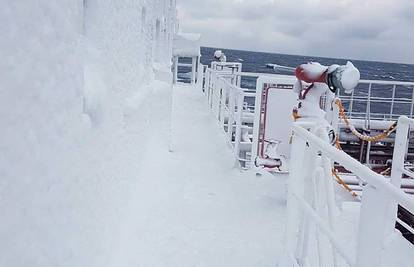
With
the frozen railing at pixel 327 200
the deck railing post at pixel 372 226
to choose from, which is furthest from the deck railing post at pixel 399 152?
the deck railing post at pixel 372 226

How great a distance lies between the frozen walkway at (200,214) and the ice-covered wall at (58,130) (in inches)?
28.2

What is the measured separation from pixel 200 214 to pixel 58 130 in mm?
2521

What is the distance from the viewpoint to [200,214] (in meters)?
3.68

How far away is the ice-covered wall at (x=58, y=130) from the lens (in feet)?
3.17

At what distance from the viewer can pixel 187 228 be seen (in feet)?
11.0

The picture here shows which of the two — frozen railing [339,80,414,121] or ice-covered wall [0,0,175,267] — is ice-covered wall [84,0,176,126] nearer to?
ice-covered wall [0,0,175,267]

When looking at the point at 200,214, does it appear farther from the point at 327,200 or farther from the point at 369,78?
the point at 369,78

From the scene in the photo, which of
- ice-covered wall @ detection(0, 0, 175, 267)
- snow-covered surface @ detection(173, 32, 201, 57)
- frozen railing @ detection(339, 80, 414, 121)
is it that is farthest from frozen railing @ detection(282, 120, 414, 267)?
snow-covered surface @ detection(173, 32, 201, 57)

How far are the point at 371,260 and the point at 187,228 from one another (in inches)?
79.6

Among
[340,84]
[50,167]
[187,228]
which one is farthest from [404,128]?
[50,167]

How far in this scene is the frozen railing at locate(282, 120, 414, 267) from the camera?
1450mm

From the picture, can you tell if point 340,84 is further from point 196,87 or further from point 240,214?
point 196,87

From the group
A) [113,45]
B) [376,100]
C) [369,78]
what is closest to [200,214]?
[113,45]

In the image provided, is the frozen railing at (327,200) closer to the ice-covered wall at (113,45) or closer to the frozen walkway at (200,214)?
the frozen walkway at (200,214)
